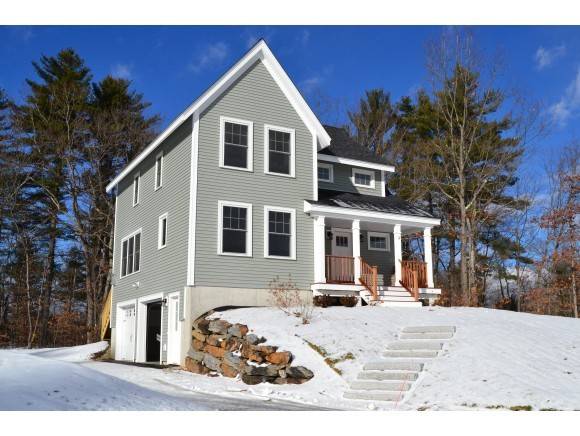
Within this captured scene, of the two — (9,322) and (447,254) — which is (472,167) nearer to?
(447,254)

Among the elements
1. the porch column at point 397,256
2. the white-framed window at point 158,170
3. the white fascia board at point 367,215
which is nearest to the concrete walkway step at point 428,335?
the white fascia board at point 367,215

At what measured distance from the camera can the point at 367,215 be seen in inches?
802

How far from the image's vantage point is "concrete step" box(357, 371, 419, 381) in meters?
11.8

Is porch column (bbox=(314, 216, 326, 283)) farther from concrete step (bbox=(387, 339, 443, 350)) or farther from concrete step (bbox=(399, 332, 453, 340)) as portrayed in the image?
concrete step (bbox=(387, 339, 443, 350))

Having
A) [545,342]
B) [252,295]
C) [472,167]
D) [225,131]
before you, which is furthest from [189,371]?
[472,167]

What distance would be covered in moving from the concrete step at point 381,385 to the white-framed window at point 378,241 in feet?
36.0

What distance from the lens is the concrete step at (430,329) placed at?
14.1m

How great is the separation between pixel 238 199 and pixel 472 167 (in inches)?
728

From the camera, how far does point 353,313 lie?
16094 mm

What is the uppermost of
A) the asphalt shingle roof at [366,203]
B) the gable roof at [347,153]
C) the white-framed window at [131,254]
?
the gable roof at [347,153]

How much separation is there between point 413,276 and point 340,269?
8.46 ft

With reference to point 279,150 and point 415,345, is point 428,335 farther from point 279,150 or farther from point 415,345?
point 279,150

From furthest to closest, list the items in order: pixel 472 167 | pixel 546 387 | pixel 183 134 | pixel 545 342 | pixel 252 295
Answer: pixel 472 167 → pixel 183 134 → pixel 252 295 → pixel 545 342 → pixel 546 387

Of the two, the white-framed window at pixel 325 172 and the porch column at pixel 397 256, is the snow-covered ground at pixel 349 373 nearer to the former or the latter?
the porch column at pixel 397 256
